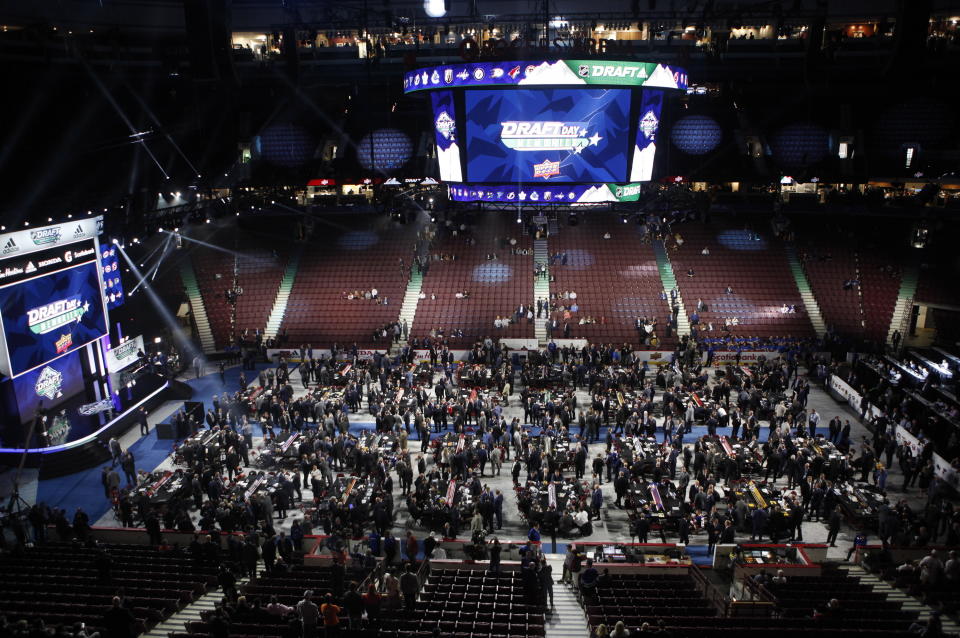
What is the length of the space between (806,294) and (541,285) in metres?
13.1

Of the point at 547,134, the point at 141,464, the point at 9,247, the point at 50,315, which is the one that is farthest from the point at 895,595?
the point at 50,315

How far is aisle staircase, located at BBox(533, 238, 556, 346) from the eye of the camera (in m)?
31.4

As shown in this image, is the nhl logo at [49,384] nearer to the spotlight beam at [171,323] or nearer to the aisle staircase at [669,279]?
the spotlight beam at [171,323]

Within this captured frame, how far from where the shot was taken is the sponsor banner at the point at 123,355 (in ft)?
79.4

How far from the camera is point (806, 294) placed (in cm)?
3312

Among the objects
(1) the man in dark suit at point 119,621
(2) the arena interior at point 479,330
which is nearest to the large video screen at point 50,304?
(2) the arena interior at point 479,330

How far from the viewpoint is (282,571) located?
44.7ft

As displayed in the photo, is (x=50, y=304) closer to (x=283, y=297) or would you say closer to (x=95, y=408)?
(x=95, y=408)

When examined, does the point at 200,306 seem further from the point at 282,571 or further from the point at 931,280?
the point at 931,280

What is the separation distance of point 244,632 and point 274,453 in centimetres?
952

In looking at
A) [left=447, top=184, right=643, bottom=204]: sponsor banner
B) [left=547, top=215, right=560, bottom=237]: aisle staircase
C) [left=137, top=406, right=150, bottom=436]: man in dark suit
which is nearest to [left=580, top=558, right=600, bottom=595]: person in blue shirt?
[left=447, top=184, right=643, bottom=204]: sponsor banner

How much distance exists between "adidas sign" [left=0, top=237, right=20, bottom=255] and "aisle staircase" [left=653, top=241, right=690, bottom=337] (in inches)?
1007

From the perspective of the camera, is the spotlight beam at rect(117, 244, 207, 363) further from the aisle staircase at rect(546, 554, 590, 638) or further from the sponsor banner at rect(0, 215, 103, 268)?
the aisle staircase at rect(546, 554, 590, 638)

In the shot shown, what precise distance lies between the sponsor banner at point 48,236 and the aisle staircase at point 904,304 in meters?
32.8
